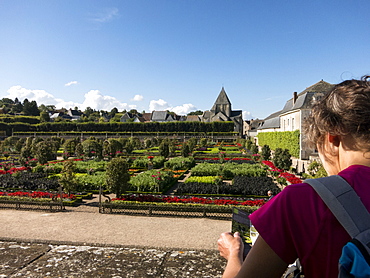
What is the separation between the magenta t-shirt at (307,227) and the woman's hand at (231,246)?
0.46 metres

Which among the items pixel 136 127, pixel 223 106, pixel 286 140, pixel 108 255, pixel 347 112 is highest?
pixel 223 106

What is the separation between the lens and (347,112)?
1.10 meters

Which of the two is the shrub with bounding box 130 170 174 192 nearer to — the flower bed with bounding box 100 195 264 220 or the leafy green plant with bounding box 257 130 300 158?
the flower bed with bounding box 100 195 264 220

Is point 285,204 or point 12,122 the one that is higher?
point 12,122

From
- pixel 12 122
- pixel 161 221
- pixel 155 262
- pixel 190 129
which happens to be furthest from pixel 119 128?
pixel 155 262

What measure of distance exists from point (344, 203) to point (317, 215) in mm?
97

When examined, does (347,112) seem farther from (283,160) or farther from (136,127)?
(136,127)

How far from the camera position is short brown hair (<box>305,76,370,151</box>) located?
1086 millimetres

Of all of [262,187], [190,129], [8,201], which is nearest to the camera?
[8,201]

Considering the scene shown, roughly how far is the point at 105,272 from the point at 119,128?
64271 millimetres

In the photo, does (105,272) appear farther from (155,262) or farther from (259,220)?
(259,220)

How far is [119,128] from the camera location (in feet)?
219

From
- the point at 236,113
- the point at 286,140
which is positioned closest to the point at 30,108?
the point at 236,113

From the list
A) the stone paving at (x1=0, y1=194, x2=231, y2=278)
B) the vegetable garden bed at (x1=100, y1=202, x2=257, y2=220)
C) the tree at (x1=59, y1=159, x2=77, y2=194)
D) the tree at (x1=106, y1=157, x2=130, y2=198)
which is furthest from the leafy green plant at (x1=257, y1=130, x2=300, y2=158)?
the tree at (x1=59, y1=159, x2=77, y2=194)
